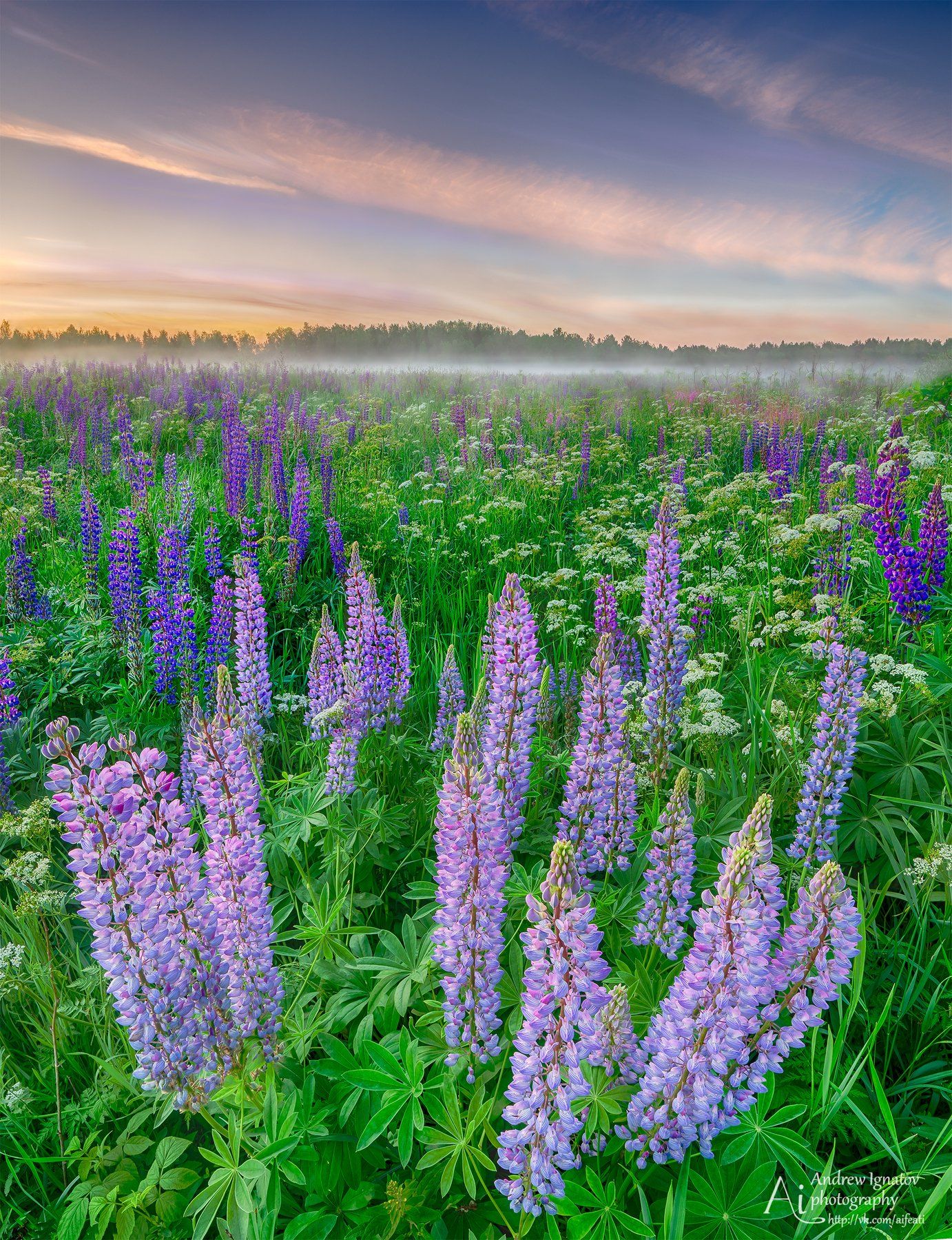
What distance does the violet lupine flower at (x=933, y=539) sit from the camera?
178 inches

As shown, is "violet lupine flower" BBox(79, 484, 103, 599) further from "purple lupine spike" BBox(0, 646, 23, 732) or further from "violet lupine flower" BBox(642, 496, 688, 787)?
"violet lupine flower" BBox(642, 496, 688, 787)

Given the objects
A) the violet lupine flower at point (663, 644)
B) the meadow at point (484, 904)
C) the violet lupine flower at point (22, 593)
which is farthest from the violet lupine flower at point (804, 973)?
the violet lupine flower at point (22, 593)

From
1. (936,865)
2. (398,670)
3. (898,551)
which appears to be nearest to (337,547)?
(398,670)

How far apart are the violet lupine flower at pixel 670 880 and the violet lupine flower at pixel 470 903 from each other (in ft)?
1.96

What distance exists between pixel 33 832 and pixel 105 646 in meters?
2.77

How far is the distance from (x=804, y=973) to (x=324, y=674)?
256cm

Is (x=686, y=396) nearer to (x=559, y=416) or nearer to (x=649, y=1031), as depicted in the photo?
(x=559, y=416)

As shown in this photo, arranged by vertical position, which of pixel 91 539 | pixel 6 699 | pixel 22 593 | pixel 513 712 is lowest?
pixel 6 699

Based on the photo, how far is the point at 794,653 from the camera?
185 inches

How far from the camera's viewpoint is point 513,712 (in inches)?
101

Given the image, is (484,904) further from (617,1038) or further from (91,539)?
(91,539)

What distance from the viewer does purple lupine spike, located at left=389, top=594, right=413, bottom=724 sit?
12.1 ft

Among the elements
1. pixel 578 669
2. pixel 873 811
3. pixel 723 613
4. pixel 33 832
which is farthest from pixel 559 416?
pixel 33 832

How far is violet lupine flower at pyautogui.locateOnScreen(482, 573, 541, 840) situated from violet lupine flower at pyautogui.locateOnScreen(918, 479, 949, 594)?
3143 mm
